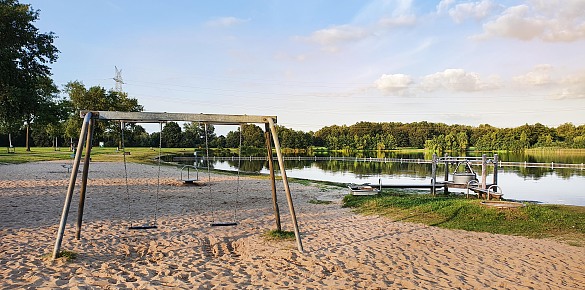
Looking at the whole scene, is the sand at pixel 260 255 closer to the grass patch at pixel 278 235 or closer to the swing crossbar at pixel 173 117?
the grass patch at pixel 278 235

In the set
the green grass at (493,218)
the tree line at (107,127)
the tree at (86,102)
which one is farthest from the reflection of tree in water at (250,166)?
the green grass at (493,218)

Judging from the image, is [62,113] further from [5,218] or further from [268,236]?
[268,236]

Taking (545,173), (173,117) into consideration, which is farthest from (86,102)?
(545,173)

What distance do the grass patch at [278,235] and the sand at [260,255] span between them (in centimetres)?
20

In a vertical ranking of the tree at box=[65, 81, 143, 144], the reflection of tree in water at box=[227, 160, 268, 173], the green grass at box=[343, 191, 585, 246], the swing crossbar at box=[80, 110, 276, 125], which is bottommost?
the reflection of tree in water at box=[227, 160, 268, 173]

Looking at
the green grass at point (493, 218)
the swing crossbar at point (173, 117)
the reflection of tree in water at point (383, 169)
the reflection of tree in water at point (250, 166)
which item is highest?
the swing crossbar at point (173, 117)

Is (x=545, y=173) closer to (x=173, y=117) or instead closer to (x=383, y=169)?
(x=383, y=169)

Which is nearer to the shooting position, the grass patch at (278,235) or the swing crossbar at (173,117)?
the swing crossbar at (173,117)

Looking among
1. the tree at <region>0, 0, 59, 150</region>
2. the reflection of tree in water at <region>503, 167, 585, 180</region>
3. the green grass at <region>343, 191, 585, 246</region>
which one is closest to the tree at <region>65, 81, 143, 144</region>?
the tree at <region>0, 0, 59, 150</region>

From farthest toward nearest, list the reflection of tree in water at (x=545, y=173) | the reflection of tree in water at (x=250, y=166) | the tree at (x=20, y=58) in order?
the reflection of tree in water at (x=250, y=166) < the reflection of tree in water at (x=545, y=173) < the tree at (x=20, y=58)

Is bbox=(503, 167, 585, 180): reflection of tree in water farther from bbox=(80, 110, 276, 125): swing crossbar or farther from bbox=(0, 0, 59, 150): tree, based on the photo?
bbox=(0, 0, 59, 150): tree

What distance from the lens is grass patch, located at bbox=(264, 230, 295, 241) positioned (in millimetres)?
7859

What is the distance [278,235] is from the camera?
802cm

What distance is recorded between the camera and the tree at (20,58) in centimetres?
2075
